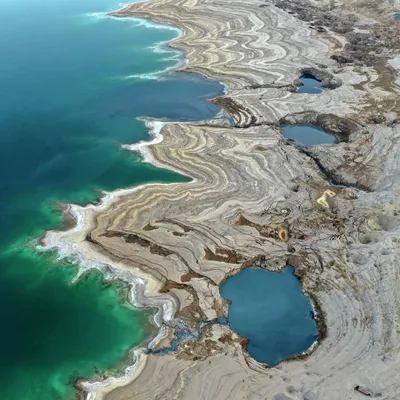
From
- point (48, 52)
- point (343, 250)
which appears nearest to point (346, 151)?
point (343, 250)

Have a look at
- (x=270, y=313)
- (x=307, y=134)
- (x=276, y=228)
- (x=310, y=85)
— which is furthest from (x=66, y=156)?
(x=310, y=85)

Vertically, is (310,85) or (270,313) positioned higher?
(310,85)

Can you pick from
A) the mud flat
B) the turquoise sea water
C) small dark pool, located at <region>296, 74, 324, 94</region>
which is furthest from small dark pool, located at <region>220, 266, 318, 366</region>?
small dark pool, located at <region>296, 74, 324, 94</region>

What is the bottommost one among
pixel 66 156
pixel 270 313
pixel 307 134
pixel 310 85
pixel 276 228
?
pixel 270 313

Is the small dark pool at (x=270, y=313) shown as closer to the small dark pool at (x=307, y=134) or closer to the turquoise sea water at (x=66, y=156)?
the turquoise sea water at (x=66, y=156)

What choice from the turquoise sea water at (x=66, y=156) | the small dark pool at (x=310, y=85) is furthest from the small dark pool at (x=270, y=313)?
the small dark pool at (x=310, y=85)

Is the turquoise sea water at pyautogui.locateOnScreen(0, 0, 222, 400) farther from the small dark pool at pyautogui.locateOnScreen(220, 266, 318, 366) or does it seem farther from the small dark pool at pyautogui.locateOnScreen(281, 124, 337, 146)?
the small dark pool at pyautogui.locateOnScreen(281, 124, 337, 146)

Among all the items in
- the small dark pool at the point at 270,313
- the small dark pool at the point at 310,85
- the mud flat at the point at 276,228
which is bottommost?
the small dark pool at the point at 270,313

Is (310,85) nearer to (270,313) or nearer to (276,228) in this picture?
(276,228)
